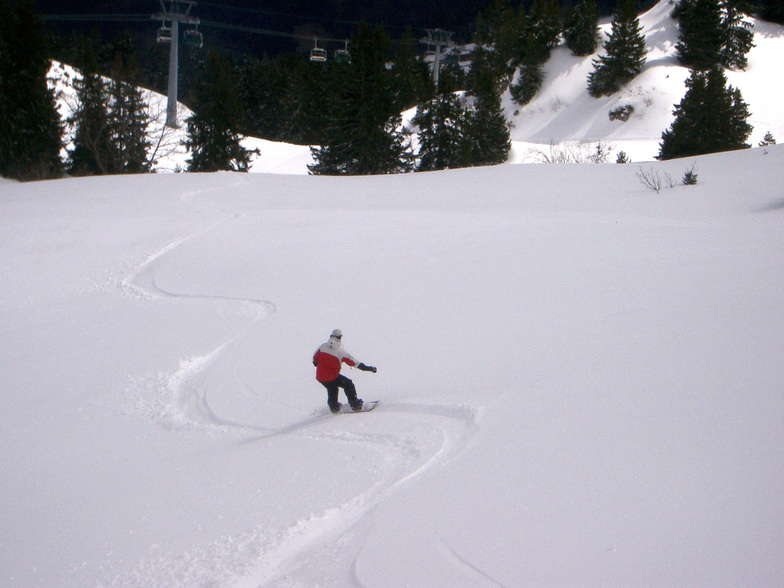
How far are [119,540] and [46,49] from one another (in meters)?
36.8

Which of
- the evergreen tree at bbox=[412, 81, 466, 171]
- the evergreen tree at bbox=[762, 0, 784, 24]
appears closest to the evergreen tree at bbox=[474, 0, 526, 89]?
the evergreen tree at bbox=[762, 0, 784, 24]

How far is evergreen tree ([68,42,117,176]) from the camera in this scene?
121 ft

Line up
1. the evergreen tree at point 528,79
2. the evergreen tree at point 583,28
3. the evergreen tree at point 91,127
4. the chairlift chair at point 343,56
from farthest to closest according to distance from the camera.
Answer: the evergreen tree at point 583,28, the evergreen tree at point 528,79, the evergreen tree at point 91,127, the chairlift chair at point 343,56

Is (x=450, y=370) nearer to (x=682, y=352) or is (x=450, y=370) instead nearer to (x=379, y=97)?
(x=682, y=352)

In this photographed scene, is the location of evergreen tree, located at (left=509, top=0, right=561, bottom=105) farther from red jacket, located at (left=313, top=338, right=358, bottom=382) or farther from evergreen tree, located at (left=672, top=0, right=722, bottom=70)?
red jacket, located at (left=313, top=338, right=358, bottom=382)

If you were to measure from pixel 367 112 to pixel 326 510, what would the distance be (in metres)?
35.7

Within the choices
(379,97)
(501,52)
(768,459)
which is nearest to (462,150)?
(379,97)

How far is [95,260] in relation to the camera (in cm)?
1566

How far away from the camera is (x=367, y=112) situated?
38500 millimetres

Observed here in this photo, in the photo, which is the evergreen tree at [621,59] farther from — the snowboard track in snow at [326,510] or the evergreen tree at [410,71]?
the snowboard track in snow at [326,510]

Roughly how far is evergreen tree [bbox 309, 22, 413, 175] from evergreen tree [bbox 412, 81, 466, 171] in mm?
2344

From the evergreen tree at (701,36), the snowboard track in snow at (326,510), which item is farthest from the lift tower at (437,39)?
the snowboard track in snow at (326,510)

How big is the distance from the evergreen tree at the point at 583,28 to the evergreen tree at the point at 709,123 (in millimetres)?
26248

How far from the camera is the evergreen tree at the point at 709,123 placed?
1276 inches
